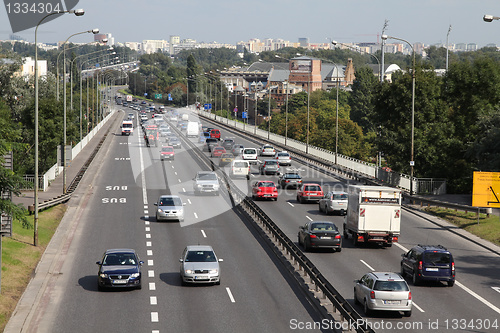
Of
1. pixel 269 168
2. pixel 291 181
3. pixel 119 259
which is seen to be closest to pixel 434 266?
pixel 119 259

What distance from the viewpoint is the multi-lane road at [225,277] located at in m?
23.3

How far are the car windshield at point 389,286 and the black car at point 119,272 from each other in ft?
31.1

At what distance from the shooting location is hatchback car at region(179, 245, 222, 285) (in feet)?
92.1

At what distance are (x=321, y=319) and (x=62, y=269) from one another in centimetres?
1347

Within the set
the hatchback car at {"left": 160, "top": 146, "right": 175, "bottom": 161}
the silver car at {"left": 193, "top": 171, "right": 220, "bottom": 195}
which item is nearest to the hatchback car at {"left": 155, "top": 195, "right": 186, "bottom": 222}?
the silver car at {"left": 193, "top": 171, "right": 220, "bottom": 195}

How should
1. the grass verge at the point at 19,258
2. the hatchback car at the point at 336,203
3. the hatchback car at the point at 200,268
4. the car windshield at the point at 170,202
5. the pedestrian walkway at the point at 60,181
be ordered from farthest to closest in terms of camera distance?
the pedestrian walkway at the point at 60,181, the hatchback car at the point at 336,203, the car windshield at the point at 170,202, the hatchback car at the point at 200,268, the grass verge at the point at 19,258

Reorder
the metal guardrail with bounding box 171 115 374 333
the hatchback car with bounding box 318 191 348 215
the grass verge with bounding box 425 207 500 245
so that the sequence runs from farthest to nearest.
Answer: the hatchback car with bounding box 318 191 348 215, the grass verge with bounding box 425 207 500 245, the metal guardrail with bounding box 171 115 374 333

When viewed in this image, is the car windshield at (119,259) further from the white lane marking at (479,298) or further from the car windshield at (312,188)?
the car windshield at (312,188)

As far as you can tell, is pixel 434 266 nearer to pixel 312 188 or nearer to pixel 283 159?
pixel 312 188

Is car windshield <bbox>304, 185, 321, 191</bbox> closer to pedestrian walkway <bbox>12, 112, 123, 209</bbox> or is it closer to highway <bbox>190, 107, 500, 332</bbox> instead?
highway <bbox>190, 107, 500, 332</bbox>

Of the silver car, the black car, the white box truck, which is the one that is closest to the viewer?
the black car

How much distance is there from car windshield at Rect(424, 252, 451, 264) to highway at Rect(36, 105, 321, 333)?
5342 millimetres

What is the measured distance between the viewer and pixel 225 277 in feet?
98.2

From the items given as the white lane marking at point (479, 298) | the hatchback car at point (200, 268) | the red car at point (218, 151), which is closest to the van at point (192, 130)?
the red car at point (218, 151)
